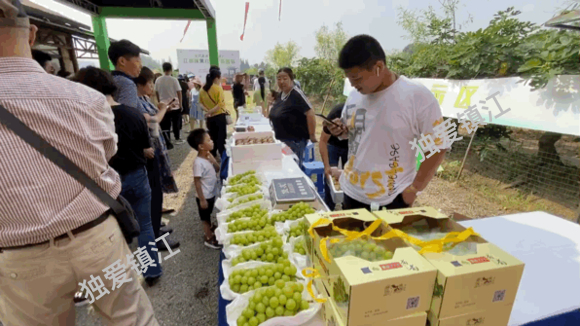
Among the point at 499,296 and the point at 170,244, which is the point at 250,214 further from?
the point at 170,244

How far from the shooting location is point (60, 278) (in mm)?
1245

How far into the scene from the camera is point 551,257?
149 cm

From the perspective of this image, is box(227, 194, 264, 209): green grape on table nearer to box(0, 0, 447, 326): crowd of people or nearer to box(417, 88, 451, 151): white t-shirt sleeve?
box(0, 0, 447, 326): crowd of people

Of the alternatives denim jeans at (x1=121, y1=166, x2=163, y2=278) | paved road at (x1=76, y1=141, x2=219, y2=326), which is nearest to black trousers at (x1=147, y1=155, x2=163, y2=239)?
denim jeans at (x1=121, y1=166, x2=163, y2=278)

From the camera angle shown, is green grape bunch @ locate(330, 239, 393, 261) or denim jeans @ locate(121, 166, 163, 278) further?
denim jeans @ locate(121, 166, 163, 278)

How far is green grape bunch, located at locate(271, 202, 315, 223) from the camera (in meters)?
1.96

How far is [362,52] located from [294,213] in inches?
45.1

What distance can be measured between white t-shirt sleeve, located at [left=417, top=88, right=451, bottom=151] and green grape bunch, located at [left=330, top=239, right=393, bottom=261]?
2.97 feet

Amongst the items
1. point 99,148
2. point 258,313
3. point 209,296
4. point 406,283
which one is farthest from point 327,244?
point 209,296

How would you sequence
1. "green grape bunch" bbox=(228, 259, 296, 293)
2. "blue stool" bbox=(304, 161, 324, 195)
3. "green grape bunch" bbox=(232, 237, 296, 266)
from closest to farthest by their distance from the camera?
"green grape bunch" bbox=(228, 259, 296, 293), "green grape bunch" bbox=(232, 237, 296, 266), "blue stool" bbox=(304, 161, 324, 195)

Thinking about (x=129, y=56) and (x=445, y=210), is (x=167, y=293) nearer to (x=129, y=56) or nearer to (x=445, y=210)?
(x=129, y=56)

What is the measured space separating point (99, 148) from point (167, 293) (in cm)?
184

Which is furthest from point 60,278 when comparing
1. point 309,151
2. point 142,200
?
point 309,151

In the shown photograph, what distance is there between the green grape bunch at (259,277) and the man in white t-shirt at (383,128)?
771 millimetres
